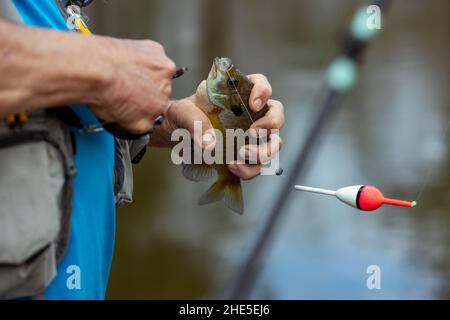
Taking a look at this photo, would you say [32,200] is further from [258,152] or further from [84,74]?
[258,152]

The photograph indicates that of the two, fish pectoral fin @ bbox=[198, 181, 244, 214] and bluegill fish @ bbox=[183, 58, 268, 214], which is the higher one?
bluegill fish @ bbox=[183, 58, 268, 214]

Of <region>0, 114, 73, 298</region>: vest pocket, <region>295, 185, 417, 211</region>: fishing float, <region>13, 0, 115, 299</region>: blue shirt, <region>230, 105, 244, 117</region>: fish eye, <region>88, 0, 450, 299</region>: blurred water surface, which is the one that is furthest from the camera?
<region>88, 0, 450, 299</region>: blurred water surface

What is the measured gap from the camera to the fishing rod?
1.03m

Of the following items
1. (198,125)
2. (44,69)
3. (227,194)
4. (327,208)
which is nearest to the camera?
(44,69)

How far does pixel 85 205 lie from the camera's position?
183cm

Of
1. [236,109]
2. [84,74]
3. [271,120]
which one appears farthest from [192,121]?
[84,74]

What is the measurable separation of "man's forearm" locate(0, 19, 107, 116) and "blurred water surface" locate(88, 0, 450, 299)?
3.74ft

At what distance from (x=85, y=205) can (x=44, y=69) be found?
478mm

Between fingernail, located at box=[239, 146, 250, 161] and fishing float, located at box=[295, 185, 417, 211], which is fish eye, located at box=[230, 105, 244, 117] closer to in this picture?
fingernail, located at box=[239, 146, 250, 161]

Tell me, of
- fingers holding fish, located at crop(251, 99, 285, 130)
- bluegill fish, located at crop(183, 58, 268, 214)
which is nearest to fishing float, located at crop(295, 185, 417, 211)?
fingers holding fish, located at crop(251, 99, 285, 130)

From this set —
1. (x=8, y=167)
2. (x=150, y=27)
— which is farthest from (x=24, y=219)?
(x=150, y=27)

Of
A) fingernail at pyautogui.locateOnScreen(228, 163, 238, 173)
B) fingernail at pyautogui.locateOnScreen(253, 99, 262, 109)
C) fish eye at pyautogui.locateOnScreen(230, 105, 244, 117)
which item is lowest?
fingernail at pyautogui.locateOnScreen(228, 163, 238, 173)

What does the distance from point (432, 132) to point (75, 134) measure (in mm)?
5177

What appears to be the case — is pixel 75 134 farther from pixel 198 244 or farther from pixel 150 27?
pixel 150 27
